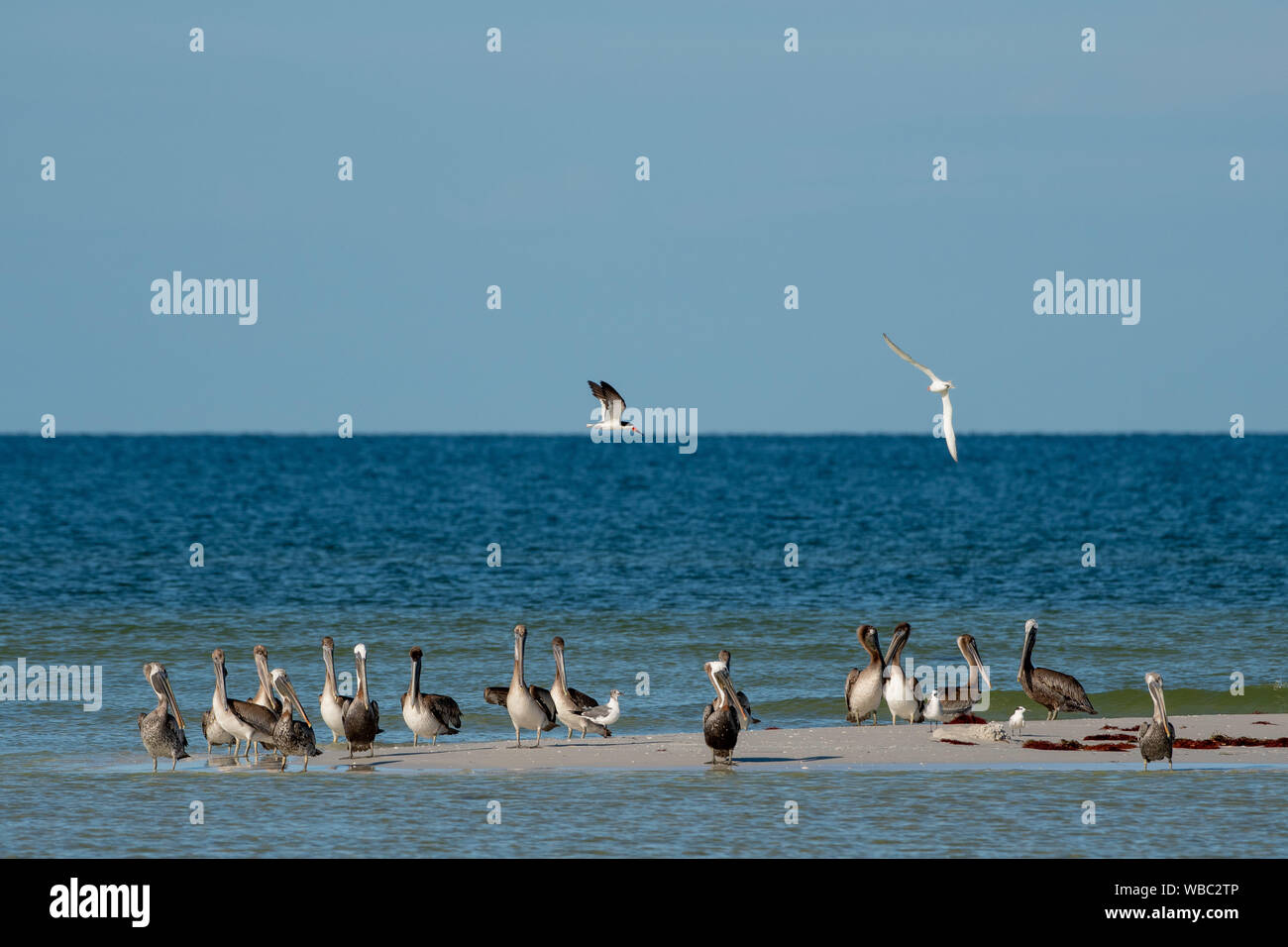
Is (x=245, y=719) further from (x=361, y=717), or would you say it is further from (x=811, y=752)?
(x=811, y=752)

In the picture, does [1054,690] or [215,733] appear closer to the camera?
[215,733]

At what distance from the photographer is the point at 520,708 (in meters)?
19.8

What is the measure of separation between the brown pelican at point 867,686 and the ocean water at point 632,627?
5.90 feet

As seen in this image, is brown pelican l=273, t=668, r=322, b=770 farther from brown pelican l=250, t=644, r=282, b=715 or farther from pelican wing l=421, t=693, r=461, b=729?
pelican wing l=421, t=693, r=461, b=729

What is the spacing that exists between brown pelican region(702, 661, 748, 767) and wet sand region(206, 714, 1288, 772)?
321 millimetres

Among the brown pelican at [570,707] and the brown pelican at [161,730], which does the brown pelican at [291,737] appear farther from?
the brown pelican at [570,707]

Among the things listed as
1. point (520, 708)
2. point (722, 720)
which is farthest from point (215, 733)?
point (722, 720)

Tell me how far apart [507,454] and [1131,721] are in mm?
151221

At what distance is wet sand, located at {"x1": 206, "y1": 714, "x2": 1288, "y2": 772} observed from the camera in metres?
18.5

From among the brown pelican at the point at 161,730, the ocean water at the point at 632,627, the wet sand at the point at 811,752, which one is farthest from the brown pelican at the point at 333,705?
the brown pelican at the point at 161,730

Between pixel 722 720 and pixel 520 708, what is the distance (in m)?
3.04
